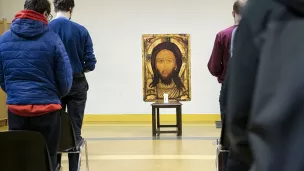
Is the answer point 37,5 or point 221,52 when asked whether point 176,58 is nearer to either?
point 221,52

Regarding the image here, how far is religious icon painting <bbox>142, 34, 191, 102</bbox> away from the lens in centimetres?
816

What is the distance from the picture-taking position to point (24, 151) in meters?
2.30

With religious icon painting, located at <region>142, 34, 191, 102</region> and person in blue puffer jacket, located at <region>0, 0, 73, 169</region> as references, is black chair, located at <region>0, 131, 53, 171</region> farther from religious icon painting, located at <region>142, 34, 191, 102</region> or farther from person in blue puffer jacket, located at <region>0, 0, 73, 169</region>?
religious icon painting, located at <region>142, 34, 191, 102</region>

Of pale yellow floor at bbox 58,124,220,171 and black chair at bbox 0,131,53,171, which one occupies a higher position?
black chair at bbox 0,131,53,171

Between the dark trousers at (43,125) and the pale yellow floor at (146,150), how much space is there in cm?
180

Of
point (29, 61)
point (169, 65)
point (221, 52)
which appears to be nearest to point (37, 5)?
point (29, 61)

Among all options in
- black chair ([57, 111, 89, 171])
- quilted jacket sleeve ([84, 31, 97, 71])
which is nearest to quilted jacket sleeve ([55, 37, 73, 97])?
black chair ([57, 111, 89, 171])

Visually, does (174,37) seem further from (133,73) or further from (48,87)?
(48,87)

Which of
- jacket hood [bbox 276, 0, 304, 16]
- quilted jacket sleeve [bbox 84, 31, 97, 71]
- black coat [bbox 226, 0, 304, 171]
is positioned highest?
quilted jacket sleeve [bbox 84, 31, 97, 71]

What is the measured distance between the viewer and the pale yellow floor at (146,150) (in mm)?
4754

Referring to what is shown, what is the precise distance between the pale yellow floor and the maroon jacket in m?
1.16

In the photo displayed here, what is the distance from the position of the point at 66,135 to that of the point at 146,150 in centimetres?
239

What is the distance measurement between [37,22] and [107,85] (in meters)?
5.50

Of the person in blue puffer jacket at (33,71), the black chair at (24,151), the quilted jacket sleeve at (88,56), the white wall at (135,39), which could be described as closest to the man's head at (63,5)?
the quilted jacket sleeve at (88,56)
